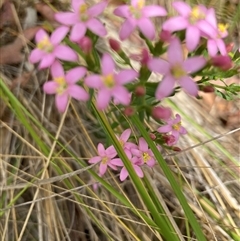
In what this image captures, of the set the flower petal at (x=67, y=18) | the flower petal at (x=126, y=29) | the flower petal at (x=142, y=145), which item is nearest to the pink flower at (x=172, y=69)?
the flower petal at (x=126, y=29)

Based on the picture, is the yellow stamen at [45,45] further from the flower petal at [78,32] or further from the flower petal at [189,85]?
the flower petal at [189,85]

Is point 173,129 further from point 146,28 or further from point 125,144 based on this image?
point 146,28

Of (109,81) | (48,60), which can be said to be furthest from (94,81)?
(48,60)

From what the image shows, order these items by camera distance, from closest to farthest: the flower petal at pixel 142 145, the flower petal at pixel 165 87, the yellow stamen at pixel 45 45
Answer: the flower petal at pixel 165 87, the yellow stamen at pixel 45 45, the flower petal at pixel 142 145

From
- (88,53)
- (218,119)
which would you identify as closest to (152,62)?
(88,53)

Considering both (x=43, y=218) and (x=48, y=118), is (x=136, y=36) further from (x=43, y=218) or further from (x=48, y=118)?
(x=43, y=218)

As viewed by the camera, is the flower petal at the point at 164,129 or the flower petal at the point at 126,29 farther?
the flower petal at the point at 164,129
